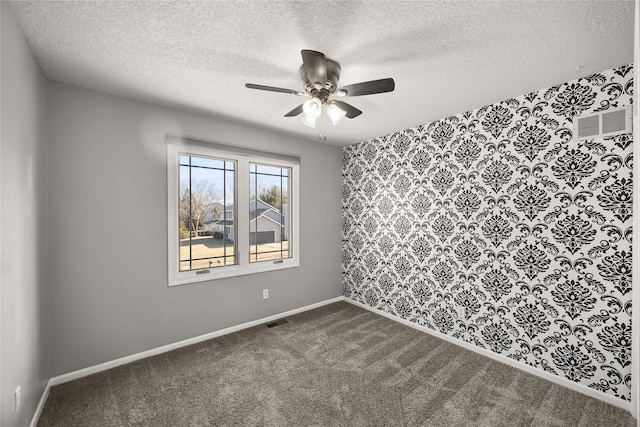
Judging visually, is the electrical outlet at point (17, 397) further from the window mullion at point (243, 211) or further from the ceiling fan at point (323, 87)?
the ceiling fan at point (323, 87)

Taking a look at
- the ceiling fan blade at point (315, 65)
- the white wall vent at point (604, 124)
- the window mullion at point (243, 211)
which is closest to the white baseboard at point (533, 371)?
the white wall vent at point (604, 124)

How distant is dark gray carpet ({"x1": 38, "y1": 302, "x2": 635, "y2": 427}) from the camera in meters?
1.89

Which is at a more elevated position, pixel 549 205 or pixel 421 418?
pixel 549 205

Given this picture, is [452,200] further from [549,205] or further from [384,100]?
[384,100]

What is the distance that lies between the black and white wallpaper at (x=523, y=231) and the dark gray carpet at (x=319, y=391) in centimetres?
35

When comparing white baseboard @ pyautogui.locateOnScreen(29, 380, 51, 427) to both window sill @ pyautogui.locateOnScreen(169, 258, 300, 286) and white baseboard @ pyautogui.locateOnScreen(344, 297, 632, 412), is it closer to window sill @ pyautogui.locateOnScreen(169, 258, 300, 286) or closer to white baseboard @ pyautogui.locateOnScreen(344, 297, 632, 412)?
window sill @ pyautogui.locateOnScreen(169, 258, 300, 286)

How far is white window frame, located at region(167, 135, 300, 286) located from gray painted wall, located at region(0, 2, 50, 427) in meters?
0.92

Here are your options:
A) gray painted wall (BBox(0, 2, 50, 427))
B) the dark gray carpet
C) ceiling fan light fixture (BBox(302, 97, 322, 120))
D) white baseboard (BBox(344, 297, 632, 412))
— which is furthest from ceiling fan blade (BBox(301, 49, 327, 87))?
white baseboard (BBox(344, 297, 632, 412))

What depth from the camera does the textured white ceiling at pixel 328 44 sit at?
145 centimetres

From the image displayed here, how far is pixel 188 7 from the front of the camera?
1.43 metres

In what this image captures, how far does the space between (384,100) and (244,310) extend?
283 centimetres

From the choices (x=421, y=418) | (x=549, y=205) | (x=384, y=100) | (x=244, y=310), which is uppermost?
(x=384, y=100)

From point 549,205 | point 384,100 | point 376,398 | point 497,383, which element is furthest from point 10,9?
point 497,383

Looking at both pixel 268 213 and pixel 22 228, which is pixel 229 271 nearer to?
pixel 268 213
